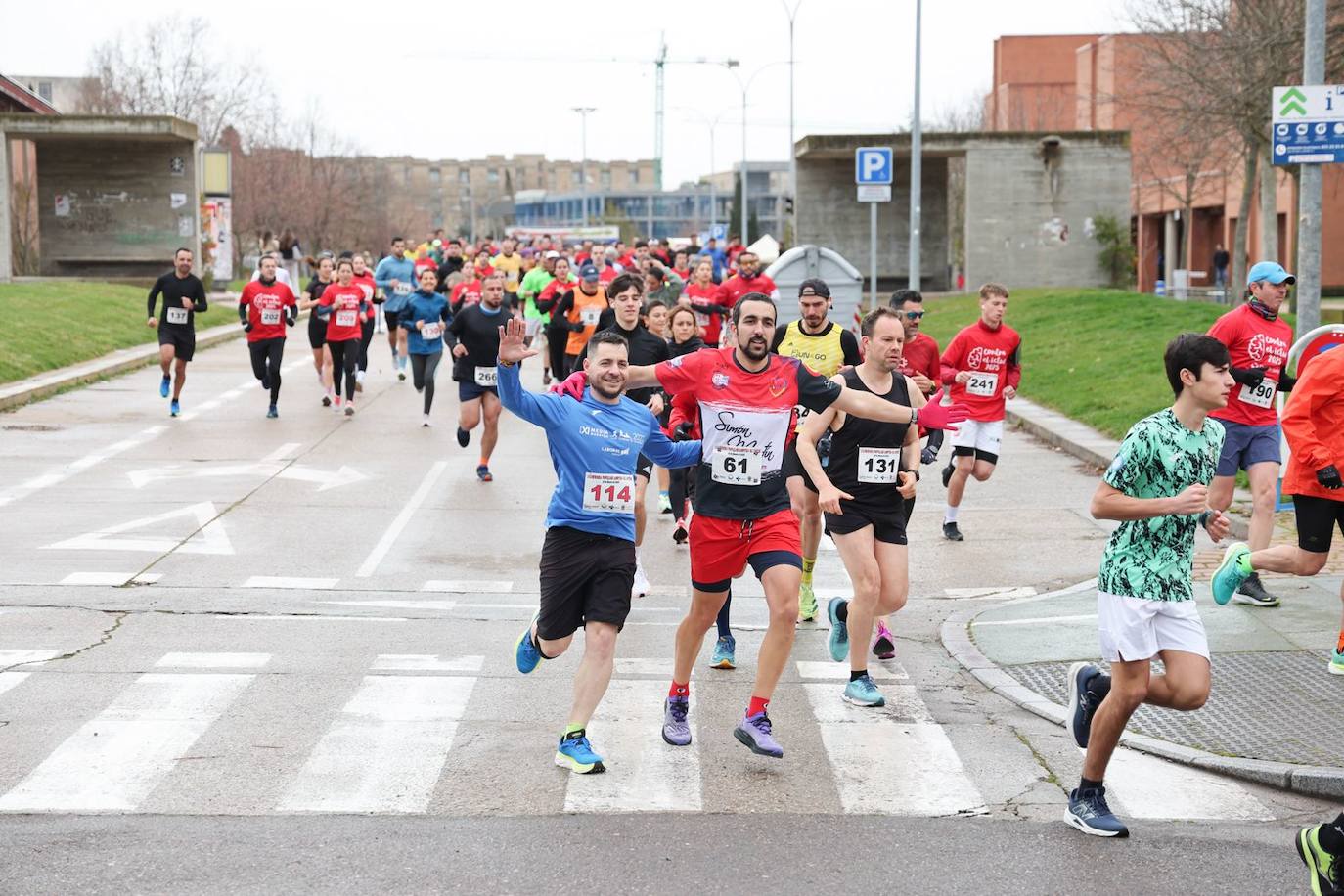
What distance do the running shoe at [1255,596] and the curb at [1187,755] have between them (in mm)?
1977

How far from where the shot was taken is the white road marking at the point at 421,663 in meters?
8.62

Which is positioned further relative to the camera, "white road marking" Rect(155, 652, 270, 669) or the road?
"white road marking" Rect(155, 652, 270, 669)

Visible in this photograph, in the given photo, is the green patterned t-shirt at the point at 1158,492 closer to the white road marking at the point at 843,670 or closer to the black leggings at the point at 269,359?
the white road marking at the point at 843,670

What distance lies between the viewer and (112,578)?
10.9m

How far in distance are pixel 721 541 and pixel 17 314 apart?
23853 millimetres

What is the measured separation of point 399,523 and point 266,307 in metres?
7.13

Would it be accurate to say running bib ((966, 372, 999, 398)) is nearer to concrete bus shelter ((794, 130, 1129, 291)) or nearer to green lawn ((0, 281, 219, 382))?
green lawn ((0, 281, 219, 382))

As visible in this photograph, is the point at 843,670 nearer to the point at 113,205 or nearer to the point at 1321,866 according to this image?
the point at 1321,866

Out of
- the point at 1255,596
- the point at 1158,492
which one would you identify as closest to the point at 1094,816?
the point at 1158,492

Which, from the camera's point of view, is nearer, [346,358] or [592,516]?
[592,516]

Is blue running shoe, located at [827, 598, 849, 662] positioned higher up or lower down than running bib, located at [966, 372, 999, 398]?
lower down

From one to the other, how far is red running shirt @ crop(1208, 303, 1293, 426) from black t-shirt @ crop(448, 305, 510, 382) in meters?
7.10

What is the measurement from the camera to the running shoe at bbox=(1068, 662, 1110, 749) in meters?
6.32

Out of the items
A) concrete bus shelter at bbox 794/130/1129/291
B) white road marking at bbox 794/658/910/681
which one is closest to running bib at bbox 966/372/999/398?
white road marking at bbox 794/658/910/681
